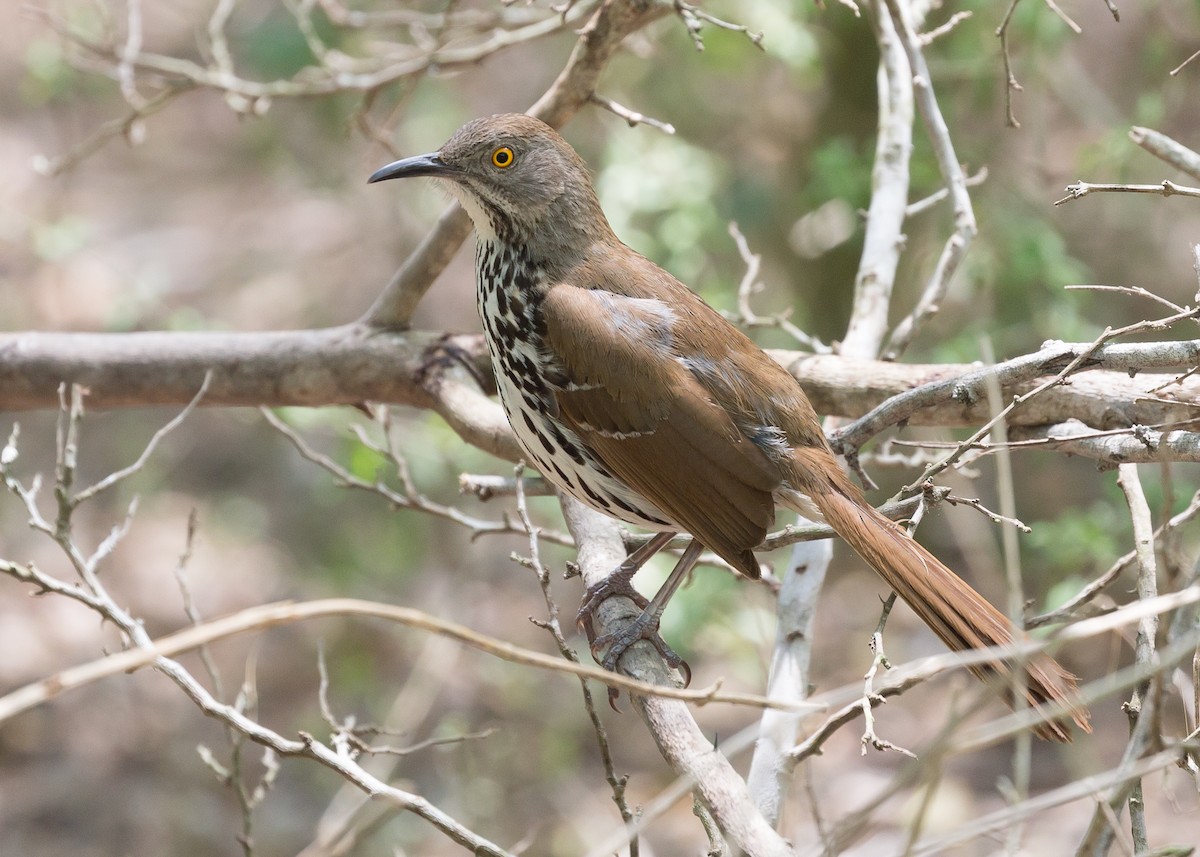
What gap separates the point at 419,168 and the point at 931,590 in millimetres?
1788

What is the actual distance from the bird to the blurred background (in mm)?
1411

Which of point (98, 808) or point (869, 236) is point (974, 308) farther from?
point (98, 808)

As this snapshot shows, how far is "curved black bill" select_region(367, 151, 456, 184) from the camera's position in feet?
10.9

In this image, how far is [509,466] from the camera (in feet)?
18.4

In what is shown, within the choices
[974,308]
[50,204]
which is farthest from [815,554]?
[50,204]

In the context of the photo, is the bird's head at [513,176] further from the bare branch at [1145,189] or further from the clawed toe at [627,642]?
the bare branch at [1145,189]

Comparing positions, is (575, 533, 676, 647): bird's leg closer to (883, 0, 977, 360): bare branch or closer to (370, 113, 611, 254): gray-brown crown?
(370, 113, 611, 254): gray-brown crown

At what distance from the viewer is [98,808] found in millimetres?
6215

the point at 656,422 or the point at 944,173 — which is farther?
the point at 944,173

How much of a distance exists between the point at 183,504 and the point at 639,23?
5.59 metres

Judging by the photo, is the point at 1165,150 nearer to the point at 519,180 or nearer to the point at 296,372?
the point at 519,180

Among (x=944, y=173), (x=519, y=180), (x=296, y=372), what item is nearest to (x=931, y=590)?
(x=944, y=173)

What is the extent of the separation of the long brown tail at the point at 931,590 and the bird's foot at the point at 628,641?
0.51 metres

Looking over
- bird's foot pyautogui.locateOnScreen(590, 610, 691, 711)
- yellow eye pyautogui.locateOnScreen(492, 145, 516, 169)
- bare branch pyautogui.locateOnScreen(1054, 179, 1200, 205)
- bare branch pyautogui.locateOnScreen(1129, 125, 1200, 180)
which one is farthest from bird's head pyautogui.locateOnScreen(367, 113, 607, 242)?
bare branch pyautogui.locateOnScreen(1129, 125, 1200, 180)
